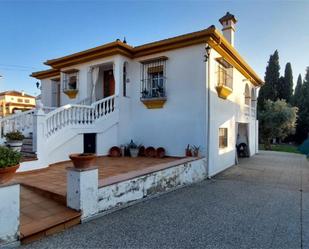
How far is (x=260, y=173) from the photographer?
9547 millimetres

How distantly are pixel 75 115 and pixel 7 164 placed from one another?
556cm

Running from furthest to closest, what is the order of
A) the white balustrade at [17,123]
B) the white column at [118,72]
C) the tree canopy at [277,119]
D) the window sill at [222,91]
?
the tree canopy at [277,119] → the white column at [118,72] → the window sill at [222,91] → the white balustrade at [17,123]

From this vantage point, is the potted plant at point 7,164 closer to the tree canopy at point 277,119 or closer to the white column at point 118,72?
the white column at point 118,72

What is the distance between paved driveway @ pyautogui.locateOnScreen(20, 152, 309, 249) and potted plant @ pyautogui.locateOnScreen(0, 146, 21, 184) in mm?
1042

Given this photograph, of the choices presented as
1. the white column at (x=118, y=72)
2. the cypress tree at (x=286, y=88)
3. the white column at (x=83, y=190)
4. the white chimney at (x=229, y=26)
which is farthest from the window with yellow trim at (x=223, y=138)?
the cypress tree at (x=286, y=88)

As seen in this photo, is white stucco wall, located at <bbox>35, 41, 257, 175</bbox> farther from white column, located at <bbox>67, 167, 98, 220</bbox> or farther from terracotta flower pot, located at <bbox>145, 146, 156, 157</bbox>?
white column, located at <bbox>67, 167, 98, 220</bbox>

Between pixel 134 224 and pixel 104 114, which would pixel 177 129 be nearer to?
pixel 104 114

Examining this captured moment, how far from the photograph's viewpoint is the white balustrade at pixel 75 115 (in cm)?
753

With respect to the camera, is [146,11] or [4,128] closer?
[4,128]

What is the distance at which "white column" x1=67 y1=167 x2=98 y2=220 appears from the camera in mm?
4016

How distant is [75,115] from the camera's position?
8.54m

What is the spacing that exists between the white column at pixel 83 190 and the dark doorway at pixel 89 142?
17.2 feet

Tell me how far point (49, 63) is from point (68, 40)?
1.83m

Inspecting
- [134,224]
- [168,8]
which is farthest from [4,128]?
[168,8]
